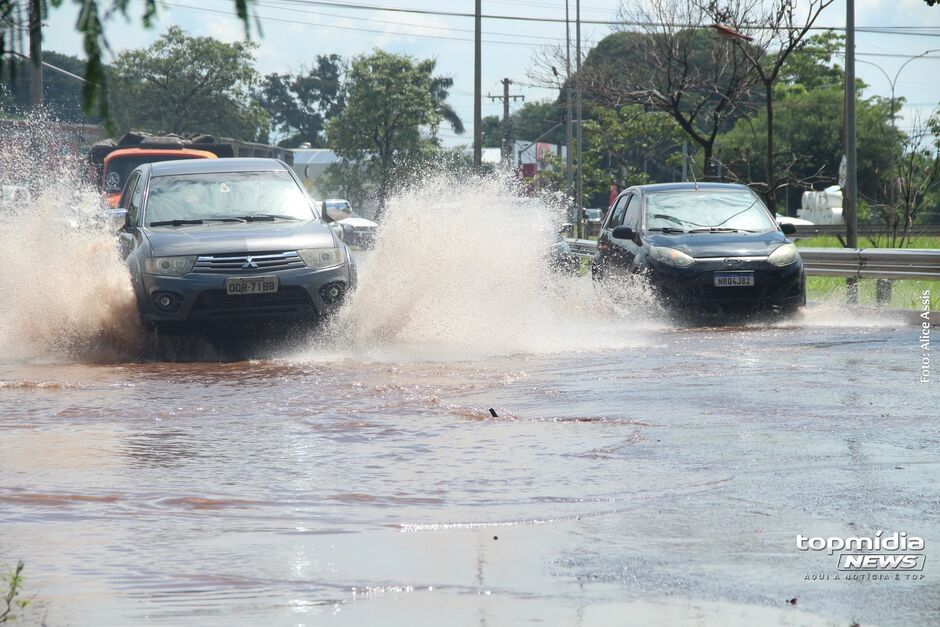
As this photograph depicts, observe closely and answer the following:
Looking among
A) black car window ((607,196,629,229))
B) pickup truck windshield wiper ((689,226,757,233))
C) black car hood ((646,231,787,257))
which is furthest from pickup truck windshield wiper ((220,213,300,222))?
black car window ((607,196,629,229))

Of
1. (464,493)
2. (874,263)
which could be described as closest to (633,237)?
(874,263)

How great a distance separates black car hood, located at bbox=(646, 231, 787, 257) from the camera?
16.1 m

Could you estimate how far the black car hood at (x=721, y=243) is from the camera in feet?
52.7

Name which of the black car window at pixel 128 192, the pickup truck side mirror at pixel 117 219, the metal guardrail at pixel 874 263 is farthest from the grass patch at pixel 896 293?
the pickup truck side mirror at pixel 117 219

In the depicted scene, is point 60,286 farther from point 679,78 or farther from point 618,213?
point 679,78

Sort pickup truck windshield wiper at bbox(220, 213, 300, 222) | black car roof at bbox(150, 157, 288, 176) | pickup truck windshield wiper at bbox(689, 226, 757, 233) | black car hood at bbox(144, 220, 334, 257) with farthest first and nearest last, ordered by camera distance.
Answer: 1. pickup truck windshield wiper at bbox(689, 226, 757, 233)
2. black car roof at bbox(150, 157, 288, 176)
3. pickup truck windshield wiper at bbox(220, 213, 300, 222)
4. black car hood at bbox(144, 220, 334, 257)

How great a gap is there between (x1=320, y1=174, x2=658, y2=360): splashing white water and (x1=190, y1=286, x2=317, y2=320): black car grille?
528 millimetres

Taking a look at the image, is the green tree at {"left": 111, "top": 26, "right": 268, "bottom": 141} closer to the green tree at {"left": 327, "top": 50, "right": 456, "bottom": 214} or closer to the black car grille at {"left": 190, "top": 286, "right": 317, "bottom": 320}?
the green tree at {"left": 327, "top": 50, "right": 456, "bottom": 214}

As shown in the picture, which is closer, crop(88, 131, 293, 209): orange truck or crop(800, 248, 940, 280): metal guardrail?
crop(800, 248, 940, 280): metal guardrail

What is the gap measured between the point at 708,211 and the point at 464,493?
1133 centimetres

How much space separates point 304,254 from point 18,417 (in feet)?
13.0

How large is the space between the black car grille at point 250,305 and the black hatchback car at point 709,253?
5.04 m

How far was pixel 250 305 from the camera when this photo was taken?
12.5 m

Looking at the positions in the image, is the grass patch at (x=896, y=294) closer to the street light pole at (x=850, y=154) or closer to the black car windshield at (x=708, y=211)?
the black car windshield at (x=708, y=211)
